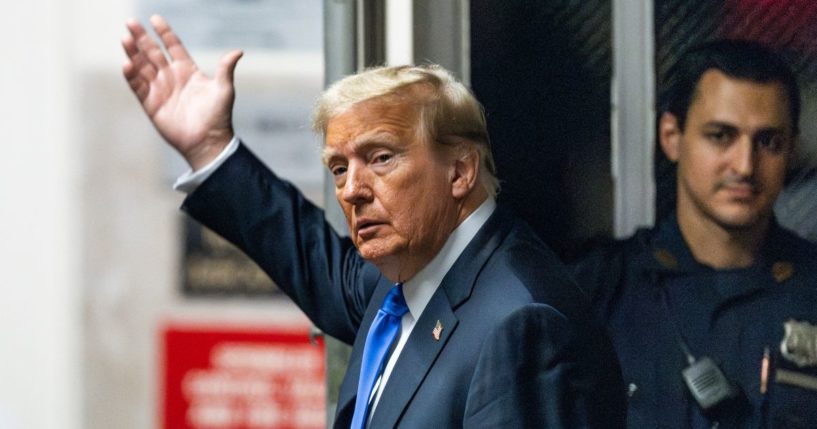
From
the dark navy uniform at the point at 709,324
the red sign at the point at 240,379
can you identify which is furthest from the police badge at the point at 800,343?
the red sign at the point at 240,379

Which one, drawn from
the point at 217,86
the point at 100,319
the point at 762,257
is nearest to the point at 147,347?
the point at 100,319

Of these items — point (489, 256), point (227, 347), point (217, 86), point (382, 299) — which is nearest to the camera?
point (489, 256)

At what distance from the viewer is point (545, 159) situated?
3.15 metres

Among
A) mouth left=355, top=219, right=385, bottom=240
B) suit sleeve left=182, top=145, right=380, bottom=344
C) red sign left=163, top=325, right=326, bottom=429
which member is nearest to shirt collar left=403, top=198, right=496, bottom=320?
mouth left=355, top=219, right=385, bottom=240

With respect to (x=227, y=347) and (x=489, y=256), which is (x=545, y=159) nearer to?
(x=489, y=256)

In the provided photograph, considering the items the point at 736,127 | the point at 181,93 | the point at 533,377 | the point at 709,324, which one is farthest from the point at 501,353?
the point at 181,93

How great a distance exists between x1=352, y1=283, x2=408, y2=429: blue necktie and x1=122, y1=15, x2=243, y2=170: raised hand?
0.62m

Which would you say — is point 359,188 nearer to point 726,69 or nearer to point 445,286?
point 445,286

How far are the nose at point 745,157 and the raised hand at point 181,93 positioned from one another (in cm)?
103

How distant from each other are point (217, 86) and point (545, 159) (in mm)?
702

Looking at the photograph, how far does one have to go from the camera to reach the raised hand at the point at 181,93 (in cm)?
311

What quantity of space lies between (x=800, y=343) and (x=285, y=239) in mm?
1061

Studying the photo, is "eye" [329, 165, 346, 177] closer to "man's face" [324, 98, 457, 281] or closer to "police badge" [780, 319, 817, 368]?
"man's face" [324, 98, 457, 281]

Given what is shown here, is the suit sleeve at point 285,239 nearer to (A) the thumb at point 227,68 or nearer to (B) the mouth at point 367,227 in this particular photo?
(A) the thumb at point 227,68
